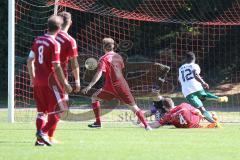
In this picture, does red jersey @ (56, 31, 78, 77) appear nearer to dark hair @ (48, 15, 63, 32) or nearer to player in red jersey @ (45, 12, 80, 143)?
player in red jersey @ (45, 12, 80, 143)

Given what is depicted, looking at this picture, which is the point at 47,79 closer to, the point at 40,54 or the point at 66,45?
the point at 40,54

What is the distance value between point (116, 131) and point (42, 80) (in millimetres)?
3354

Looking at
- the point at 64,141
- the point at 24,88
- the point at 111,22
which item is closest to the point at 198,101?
the point at 64,141

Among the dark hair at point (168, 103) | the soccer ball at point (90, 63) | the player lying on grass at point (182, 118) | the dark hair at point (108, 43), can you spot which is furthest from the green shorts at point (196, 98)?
the soccer ball at point (90, 63)

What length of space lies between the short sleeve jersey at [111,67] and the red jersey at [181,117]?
1.26 meters

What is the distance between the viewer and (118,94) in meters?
14.0

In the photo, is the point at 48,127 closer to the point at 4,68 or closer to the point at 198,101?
the point at 198,101

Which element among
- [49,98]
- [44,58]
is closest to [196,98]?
[49,98]

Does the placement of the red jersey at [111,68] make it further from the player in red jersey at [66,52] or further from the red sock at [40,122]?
the red sock at [40,122]

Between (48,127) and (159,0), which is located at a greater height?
(159,0)

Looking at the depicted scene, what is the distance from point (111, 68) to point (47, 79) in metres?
3.93

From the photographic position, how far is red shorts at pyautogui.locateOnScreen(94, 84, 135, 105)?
13.9 meters

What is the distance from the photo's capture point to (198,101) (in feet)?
49.1

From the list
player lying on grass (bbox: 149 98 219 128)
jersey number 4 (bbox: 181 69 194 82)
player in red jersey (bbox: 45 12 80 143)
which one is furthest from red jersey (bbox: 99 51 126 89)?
player in red jersey (bbox: 45 12 80 143)
